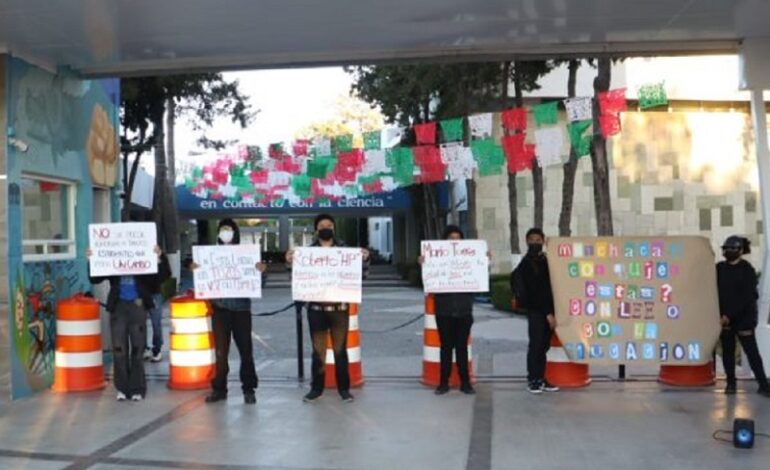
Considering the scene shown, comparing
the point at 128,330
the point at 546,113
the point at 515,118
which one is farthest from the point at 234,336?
the point at 546,113

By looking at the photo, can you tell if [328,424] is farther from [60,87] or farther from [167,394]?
[60,87]

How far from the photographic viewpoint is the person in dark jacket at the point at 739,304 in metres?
8.39

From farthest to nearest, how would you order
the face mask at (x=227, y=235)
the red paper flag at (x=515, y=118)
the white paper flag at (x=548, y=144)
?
the white paper flag at (x=548, y=144)
the red paper flag at (x=515, y=118)
the face mask at (x=227, y=235)

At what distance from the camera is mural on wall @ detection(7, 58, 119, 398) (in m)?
8.59

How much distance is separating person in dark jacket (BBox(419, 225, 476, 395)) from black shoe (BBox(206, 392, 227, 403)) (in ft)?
7.37

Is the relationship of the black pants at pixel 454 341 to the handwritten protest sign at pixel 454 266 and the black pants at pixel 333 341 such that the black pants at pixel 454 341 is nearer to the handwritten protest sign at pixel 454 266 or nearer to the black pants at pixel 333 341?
the handwritten protest sign at pixel 454 266

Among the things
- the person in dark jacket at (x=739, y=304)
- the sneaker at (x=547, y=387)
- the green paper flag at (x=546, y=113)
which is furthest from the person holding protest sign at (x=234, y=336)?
the green paper flag at (x=546, y=113)

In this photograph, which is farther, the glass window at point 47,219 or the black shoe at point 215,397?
the glass window at point 47,219

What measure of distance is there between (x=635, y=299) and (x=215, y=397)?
4.65 meters

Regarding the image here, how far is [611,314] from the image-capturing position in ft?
29.3

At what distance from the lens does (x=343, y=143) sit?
1521 centimetres

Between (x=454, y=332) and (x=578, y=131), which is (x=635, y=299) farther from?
(x=578, y=131)

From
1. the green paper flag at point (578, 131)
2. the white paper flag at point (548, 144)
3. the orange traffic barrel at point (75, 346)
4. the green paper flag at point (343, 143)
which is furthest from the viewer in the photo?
the green paper flag at point (343, 143)

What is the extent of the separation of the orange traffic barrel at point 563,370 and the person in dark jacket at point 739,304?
4.90 ft
